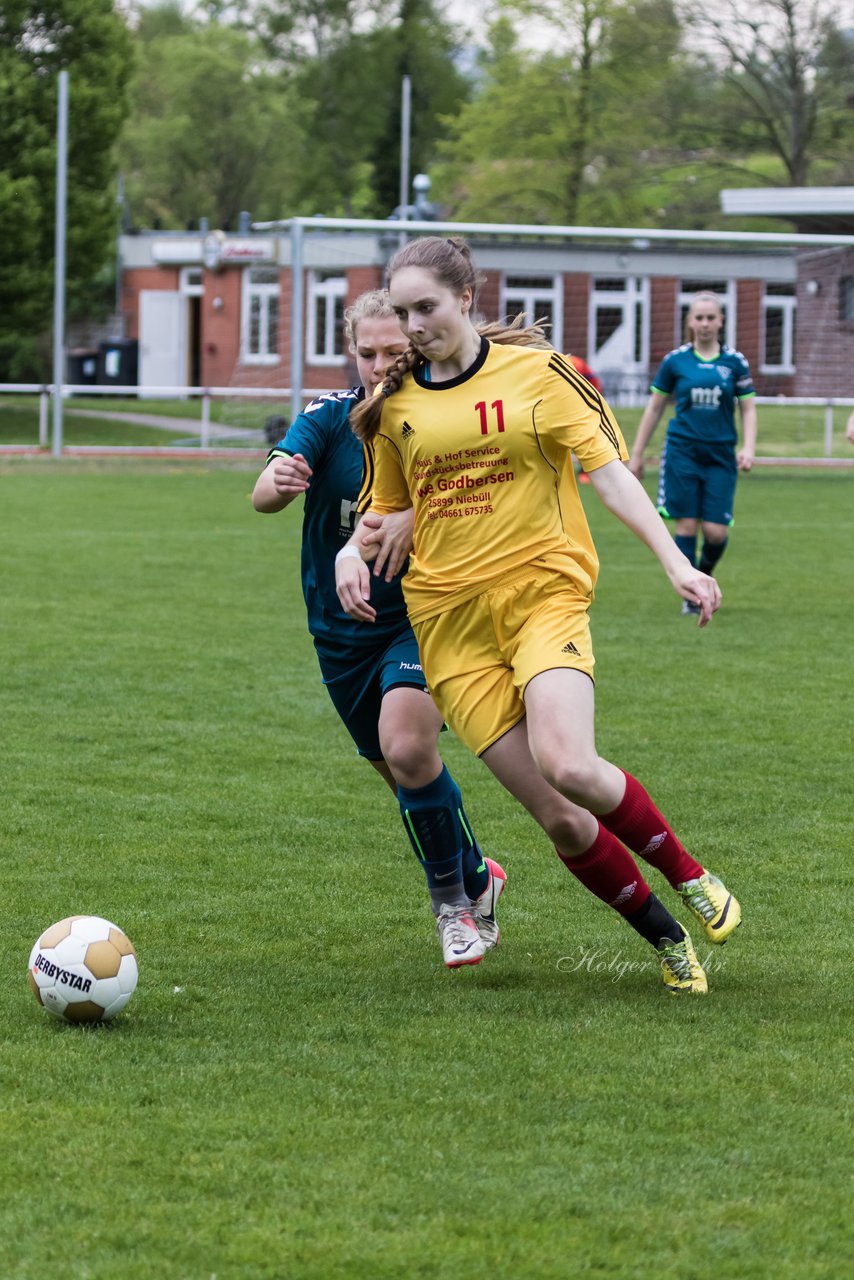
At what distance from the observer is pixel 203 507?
65.6 feet

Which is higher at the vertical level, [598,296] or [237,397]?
[598,296]

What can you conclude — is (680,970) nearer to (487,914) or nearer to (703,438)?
(487,914)

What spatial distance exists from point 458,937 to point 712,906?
67 cm

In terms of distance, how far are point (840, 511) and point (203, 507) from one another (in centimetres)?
762

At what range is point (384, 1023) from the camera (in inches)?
161

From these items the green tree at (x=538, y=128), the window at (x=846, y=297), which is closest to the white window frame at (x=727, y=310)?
the window at (x=846, y=297)

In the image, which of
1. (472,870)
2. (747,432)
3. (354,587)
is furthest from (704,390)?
(354,587)

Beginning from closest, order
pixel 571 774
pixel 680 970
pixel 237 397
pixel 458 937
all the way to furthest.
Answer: pixel 571 774 → pixel 680 970 → pixel 458 937 → pixel 237 397

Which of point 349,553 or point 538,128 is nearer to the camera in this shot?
point 349,553

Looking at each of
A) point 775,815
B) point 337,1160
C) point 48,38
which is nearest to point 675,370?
point 775,815

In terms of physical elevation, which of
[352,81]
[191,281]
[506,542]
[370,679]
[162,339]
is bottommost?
[370,679]

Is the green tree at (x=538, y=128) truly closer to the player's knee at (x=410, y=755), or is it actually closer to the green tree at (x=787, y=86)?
the green tree at (x=787, y=86)

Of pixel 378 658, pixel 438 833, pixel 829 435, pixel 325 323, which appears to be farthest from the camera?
pixel 325 323

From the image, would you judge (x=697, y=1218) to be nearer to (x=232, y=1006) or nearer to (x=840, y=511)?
(x=232, y=1006)
